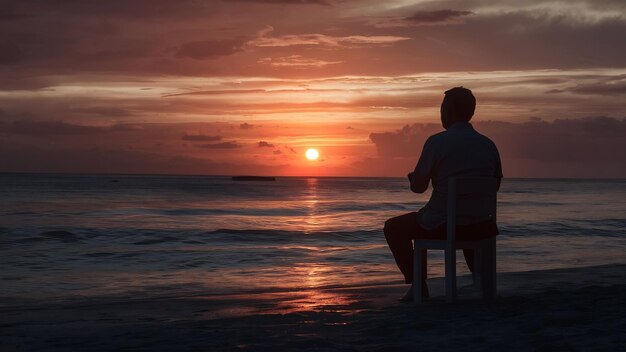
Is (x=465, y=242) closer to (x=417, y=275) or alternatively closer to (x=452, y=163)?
(x=417, y=275)

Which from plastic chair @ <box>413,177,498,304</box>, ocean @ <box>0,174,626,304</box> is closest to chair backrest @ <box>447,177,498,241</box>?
plastic chair @ <box>413,177,498,304</box>

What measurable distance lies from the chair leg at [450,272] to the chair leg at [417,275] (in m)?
0.22

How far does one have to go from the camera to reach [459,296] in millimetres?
6934

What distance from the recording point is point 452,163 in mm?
6016

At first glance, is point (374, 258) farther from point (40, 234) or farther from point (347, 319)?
point (40, 234)

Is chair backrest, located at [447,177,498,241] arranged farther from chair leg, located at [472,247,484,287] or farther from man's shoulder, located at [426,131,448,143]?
chair leg, located at [472,247,484,287]

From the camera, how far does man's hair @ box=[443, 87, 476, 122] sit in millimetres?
6117

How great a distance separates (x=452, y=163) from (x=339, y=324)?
153 cm

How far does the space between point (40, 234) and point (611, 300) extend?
18.3 m

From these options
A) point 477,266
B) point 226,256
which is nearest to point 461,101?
point 477,266

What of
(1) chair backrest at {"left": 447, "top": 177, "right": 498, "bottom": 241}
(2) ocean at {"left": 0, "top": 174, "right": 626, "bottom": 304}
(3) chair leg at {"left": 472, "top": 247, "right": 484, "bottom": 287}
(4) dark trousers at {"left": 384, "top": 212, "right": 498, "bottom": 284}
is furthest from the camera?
(2) ocean at {"left": 0, "top": 174, "right": 626, "bottom": 304}

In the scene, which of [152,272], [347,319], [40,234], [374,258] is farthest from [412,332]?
[40,234]

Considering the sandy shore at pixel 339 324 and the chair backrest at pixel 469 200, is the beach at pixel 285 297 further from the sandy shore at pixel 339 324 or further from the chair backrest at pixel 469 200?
the chair backrest at pixel 469 200

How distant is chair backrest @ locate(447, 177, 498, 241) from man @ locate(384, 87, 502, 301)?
63 mm
